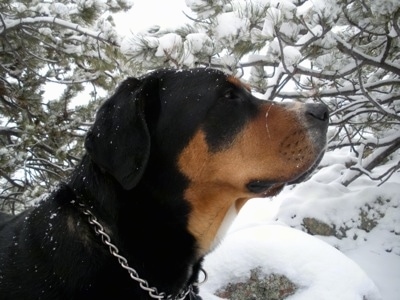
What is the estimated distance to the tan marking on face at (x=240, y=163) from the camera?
2.49m

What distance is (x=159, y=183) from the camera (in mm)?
2420

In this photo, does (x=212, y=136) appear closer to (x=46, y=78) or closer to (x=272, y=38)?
(x=272, y=38)

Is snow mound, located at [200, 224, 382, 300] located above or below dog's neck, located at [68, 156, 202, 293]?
below

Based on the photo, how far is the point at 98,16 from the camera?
235 inches

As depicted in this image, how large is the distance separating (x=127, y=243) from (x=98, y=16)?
4.41 m

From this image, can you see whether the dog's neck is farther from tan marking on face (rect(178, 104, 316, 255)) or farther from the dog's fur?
tan marking on face (rect(178, 104, 316, 255))

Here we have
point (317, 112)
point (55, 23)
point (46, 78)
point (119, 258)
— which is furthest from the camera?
point (46, 78)

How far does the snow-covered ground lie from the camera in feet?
15.4

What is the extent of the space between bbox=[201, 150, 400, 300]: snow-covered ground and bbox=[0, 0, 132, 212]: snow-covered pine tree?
2.56m

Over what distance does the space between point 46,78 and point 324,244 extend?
13.7 ft

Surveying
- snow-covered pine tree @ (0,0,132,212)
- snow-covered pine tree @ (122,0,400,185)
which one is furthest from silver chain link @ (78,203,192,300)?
snow-covered pine tree @ (0,0,132,212)

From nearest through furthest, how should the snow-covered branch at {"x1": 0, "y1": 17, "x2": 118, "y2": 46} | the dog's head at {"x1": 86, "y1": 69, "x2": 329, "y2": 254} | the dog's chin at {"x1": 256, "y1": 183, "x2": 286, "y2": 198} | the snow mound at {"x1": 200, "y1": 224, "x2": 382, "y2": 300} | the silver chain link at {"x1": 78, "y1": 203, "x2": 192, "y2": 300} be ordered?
the silver chain link at {"x1": 78, "y1": 203, "x2": 192, "y2": 300}
the dog's head at {"x1": 86, "y1": 69, "x2": 329, "y2": 254}
the dog's chin at {"x1": 256, "y1": 183, "x2": 286, "y2": 198}
the snow mound at {"x1": 200, "y1": 224, "x2": 382, "y2": 300}
the snow-covered branch at {"x1": 0, "y1": 17, "x2": 118, "y2": 46}

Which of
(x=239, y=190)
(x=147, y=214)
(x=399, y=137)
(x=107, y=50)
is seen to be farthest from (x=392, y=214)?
(x=147, y=214)

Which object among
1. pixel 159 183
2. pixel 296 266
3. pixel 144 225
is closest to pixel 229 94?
pixel 159 183
